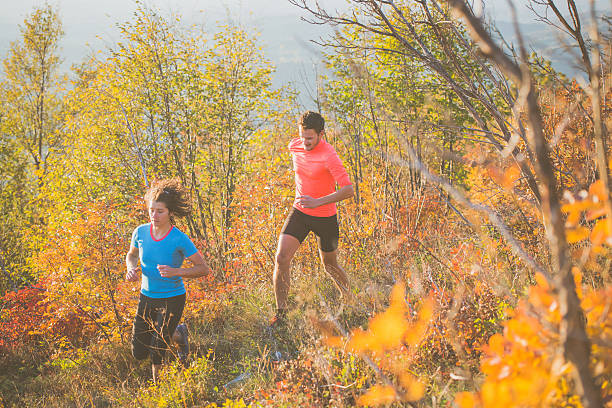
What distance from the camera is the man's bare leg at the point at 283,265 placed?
3674 millimetres

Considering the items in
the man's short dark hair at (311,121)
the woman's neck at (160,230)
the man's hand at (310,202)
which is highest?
the man's short dark hair at (311,121)

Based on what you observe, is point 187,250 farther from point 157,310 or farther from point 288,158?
point 288,158

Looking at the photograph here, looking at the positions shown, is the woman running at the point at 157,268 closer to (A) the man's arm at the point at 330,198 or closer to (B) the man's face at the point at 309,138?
(A) the man's arm at the point at 330,198

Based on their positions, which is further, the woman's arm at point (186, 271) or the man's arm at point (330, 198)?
the man's arm at point (330, 198)

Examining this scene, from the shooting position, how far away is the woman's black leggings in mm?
3390

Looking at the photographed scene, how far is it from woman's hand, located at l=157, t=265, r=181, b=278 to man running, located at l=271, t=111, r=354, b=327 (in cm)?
87

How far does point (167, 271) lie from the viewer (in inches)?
126

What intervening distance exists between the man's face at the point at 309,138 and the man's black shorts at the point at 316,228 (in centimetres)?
60

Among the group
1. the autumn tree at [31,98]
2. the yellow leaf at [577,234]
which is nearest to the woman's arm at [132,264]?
the yellow leaf at [577,234]

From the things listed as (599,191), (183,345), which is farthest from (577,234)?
(183,345)

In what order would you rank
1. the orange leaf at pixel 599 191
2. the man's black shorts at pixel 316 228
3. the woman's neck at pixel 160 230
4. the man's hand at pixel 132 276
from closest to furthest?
the orange leaf at pixel 599 191
the man's hand at pixel 132 276
the woman's neck at pixel 160 230
the man's black shorts at pixel 316 228

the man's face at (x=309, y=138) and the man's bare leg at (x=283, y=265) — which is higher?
the man's face at (x=309, y=138)

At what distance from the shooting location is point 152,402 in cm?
299

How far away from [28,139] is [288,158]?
15.2 meters
